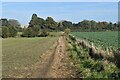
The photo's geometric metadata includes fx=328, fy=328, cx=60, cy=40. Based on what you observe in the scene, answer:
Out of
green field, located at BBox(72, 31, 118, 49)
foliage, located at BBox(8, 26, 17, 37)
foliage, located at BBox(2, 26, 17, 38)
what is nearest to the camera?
green field, located at BBox(72, 31, 118, 49)

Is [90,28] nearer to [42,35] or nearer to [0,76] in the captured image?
[42,35]

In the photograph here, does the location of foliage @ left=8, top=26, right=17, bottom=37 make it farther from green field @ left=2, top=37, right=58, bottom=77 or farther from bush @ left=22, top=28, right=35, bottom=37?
green field @ left=2, top=37, right=58, bottom=77

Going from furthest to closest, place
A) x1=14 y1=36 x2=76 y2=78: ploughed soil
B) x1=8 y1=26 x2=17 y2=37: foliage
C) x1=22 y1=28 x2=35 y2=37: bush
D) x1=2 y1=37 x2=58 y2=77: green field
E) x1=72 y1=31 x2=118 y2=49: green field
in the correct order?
x1=22 y1=28 x2=35 y2=37: bush
x1=8 y1=26 x2=17 y2=37: foliage
x1=72 y1=31 x2=118 y2=49: green field
x1=2 y1=37 x2=58 y2=77: green field
x1=14 y1=36 x2=76 y2=78: ploughed soil

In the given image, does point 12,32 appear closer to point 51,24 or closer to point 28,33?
point 28,33

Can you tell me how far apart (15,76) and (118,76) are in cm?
507

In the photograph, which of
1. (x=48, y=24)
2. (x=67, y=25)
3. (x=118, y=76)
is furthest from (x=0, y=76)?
(x=67, y=25)

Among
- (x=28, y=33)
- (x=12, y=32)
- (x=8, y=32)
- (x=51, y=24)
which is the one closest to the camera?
(x=8, y=32)

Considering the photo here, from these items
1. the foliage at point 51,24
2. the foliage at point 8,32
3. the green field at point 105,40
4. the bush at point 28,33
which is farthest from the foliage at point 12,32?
the green field at point 105,40

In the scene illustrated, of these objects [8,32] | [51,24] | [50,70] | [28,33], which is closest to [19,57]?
[50,70]

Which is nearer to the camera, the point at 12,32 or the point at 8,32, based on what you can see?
the point at 8,32

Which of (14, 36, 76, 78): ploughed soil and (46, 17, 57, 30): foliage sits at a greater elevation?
(46, 17, 57, 30): foliage

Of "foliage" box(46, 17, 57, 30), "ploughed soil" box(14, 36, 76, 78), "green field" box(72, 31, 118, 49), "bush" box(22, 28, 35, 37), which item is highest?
"foliage" box(46, 17, 57, 30)

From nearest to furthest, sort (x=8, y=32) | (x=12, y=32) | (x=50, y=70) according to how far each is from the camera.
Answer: (x=50, y=70) → (x=8, y=32) → (x=12, y=32)

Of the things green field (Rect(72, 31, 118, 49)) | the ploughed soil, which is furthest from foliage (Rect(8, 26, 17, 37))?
the ploughed soil
